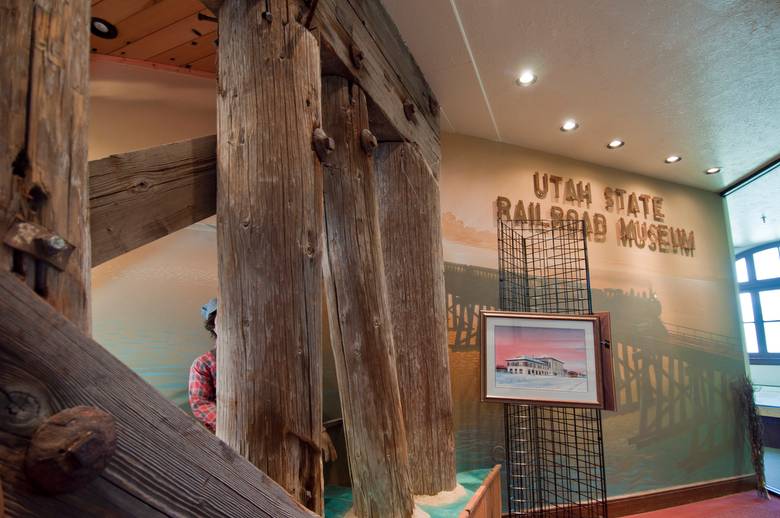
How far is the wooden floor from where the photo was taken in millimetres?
3422

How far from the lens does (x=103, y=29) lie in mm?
2174

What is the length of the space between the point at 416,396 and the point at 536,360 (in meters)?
0.98

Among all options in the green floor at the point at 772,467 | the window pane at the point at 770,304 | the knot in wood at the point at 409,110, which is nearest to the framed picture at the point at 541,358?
the knot in wood at the point at 409,110

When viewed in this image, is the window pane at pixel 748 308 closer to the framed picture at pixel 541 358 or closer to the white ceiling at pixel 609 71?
the white ceiling at pixel 609 71

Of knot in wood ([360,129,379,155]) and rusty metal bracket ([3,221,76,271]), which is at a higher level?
knot in wood ([360,129,379,155])

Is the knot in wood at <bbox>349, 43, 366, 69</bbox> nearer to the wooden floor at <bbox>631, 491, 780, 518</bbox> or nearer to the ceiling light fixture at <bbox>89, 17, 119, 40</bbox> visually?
the ceiling light fixture at <bbox>89, 17, 119, 40</bbox>

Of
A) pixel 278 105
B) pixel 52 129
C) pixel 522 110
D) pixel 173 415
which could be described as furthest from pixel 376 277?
pixel 522 110

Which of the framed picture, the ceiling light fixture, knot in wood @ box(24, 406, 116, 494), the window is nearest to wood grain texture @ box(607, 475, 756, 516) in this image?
the framed picture

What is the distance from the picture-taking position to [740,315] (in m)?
4.37

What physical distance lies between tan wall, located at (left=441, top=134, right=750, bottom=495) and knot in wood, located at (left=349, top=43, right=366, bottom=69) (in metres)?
1.68

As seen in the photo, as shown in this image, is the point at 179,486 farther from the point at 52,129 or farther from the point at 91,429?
the point at 52,129

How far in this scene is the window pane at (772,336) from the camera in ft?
18.9

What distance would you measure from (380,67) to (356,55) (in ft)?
1.04

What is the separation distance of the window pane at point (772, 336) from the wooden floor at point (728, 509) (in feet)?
8.70
